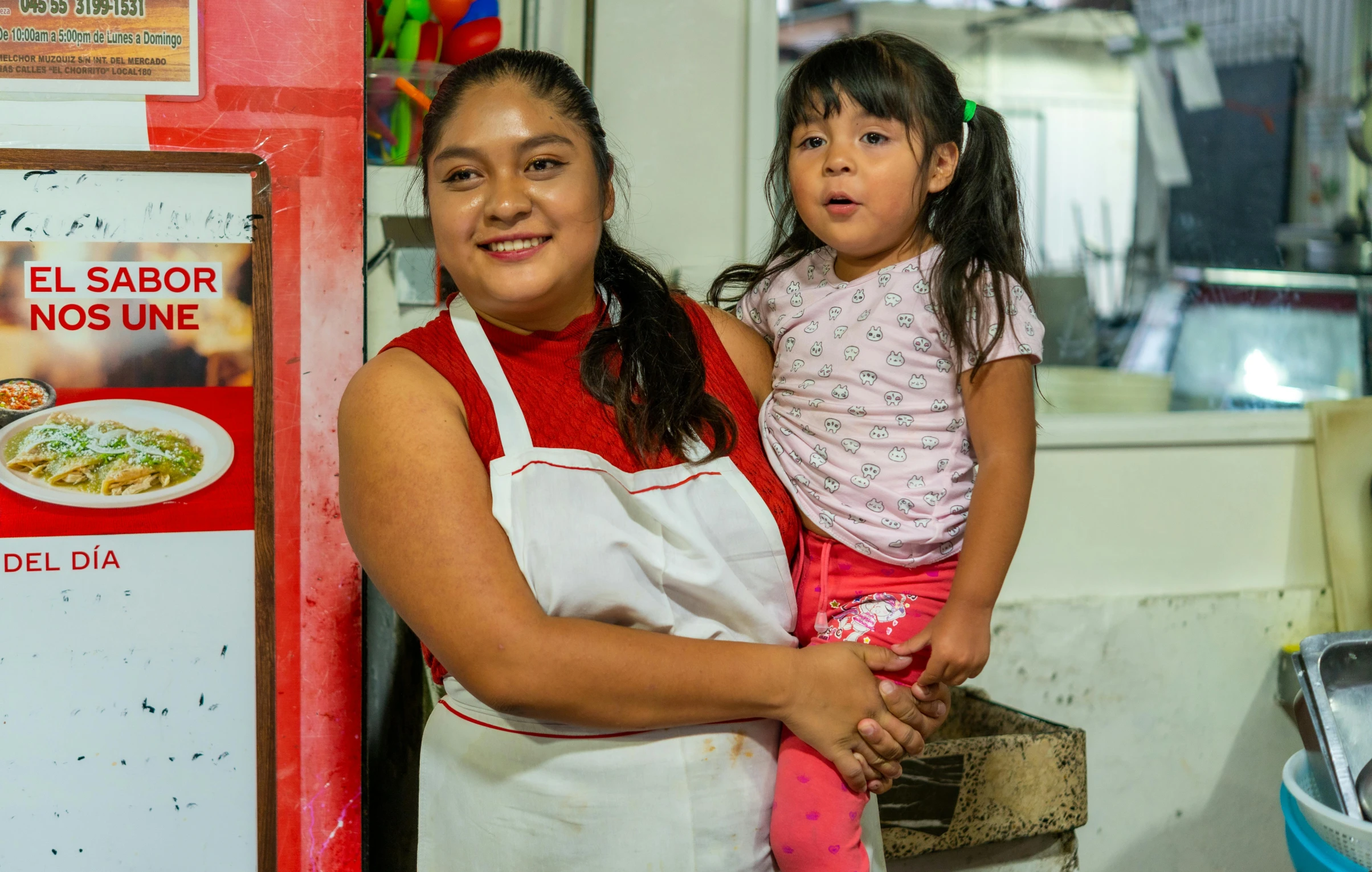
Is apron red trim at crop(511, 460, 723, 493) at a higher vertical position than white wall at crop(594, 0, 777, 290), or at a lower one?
lower

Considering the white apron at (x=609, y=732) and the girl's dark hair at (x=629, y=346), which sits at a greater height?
the girl's dark hair at (x=629, y=346)

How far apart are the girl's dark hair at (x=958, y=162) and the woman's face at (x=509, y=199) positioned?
0.36 m

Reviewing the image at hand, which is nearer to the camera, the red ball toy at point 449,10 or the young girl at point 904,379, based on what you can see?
the young girl at point 904,379

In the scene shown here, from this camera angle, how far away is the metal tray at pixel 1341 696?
1604 millimetres

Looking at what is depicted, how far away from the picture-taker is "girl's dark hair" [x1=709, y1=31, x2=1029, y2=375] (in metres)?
1.40

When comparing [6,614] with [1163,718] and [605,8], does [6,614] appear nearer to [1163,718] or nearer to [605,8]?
[605,8]

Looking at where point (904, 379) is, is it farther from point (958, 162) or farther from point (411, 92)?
point (411, 92)

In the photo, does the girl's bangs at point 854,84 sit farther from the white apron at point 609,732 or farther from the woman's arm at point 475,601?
the woman's arm at point 475,601

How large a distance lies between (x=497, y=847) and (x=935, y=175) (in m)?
1.00

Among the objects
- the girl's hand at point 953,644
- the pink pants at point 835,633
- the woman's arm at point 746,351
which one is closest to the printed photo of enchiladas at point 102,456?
the woman's arm at point 746,351

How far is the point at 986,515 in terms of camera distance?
4.47 feet

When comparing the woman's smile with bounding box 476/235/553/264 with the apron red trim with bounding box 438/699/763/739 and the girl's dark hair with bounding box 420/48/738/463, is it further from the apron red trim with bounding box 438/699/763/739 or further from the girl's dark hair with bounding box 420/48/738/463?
the apron red trim with bounding box 438/699/763/739

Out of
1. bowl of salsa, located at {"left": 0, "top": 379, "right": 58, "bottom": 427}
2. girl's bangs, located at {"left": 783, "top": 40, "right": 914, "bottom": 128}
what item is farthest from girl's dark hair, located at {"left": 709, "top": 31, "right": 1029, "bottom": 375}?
bowl of salsa, located at {"left": 0, "top": 379, "right": 58, "bottom": 427}

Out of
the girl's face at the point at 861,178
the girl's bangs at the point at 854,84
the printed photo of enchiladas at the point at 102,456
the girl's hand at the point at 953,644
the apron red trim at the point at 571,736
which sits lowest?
the apron red trim at the point at 571,736
